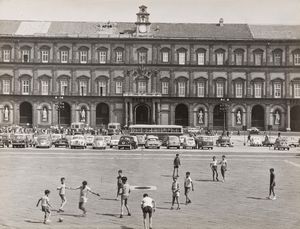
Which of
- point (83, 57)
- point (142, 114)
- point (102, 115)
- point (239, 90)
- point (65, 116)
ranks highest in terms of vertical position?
point (83, 57)

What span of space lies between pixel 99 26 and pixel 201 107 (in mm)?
18959

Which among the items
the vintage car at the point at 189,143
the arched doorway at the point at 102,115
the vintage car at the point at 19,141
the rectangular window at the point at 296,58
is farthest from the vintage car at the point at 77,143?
the rectangular window at the point at 296,58

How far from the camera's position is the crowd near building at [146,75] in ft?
250

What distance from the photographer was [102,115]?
77812 millimetres

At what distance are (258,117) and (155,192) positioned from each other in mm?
56791

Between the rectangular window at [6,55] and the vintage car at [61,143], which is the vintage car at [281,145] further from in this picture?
the rectangular window at [6,55]

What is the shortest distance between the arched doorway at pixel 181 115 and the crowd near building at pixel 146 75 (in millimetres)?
146

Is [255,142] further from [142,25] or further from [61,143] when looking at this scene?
[142,25]

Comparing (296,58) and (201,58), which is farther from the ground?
(296,58)

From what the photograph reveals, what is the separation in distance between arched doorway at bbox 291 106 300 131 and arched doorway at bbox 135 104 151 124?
21305mm

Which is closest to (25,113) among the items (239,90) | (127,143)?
(239,90)

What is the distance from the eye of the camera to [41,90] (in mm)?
76312

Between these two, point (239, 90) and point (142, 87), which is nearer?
point (142, 87)

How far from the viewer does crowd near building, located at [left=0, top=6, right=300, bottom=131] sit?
76188mm
